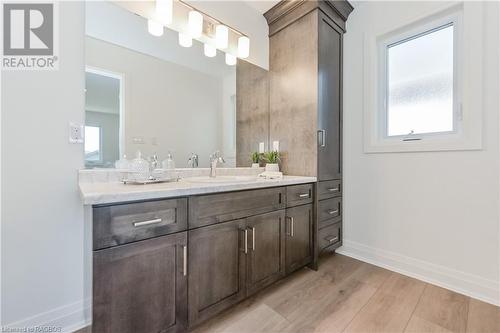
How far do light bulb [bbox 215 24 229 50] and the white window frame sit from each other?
1.30 meters

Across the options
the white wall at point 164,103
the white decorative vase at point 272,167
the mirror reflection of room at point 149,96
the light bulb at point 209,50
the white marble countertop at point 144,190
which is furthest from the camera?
the white decorative vase at point 272,167

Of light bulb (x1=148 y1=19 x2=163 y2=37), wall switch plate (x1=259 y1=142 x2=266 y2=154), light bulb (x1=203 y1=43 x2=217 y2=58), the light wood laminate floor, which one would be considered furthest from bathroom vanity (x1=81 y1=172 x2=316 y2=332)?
light bulb (x1=203 y1=43 x2=217 y2=58)

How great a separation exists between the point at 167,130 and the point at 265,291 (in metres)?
1.37

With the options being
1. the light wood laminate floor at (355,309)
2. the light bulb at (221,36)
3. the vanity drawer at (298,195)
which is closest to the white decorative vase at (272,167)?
the vanity drawer at (298,195)

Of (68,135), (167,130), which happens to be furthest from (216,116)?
(68,135)

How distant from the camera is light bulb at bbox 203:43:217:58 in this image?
188 cm

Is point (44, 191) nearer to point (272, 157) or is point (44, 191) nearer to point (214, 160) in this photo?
point (214, 160)

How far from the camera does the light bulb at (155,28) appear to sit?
1555 millimetres

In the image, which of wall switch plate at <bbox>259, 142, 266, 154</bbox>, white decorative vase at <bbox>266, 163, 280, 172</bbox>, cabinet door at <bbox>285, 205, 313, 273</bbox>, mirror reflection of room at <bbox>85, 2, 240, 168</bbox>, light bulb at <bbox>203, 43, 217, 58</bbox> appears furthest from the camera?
wall switch plate at <bbox>259, 142, 266, 154</bbox>

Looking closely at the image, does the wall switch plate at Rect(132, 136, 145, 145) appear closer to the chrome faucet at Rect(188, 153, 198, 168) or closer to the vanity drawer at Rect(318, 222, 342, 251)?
the chrome faucet at Rect(188, 153, 198, 168)

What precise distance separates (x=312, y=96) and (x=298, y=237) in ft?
3.86

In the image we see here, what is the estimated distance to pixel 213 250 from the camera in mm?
1192

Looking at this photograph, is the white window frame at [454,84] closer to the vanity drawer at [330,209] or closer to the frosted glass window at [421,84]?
the frosted glass window at [421,84]

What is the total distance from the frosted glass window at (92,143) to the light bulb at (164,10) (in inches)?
34.3
